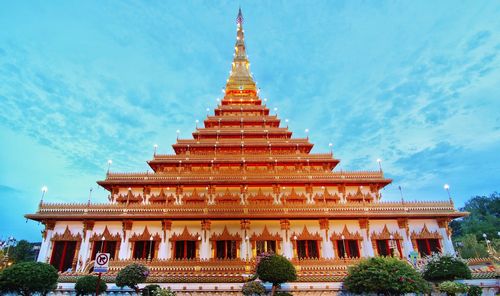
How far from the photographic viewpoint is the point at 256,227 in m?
25.7

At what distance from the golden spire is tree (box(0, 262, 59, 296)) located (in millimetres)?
36155

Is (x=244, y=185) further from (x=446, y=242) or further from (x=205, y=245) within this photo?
(x=446, y=242)

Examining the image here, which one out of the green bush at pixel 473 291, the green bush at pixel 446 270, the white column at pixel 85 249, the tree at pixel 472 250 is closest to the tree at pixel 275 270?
the green bush at pixel 446 270

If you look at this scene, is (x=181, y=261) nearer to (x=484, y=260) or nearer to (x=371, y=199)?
(x=371, y=199)

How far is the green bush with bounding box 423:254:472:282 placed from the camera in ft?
52.9

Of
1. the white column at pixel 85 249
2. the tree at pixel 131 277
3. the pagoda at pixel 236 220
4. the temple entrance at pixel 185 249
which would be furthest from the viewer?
the temple entrance at pixel 185 249

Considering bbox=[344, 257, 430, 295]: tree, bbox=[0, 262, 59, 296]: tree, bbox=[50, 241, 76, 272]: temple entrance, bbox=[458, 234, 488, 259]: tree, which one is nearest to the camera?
bbox=[0, 262, 59, 296]: tree

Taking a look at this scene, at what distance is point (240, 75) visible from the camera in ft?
164

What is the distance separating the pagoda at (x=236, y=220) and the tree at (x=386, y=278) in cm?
314

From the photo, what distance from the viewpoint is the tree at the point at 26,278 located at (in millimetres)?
14383

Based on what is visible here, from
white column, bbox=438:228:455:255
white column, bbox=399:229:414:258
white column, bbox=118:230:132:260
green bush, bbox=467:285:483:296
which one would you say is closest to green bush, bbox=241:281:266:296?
green bush, bbox=467:285:483:296

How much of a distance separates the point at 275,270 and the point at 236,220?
1033 cm

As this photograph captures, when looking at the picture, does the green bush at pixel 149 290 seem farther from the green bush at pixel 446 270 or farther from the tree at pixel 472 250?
the tree at pixel 472 250

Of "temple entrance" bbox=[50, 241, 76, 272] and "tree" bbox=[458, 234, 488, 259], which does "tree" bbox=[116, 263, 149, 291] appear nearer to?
"temple entrance" bbox=[50, 241, 76, 272]
